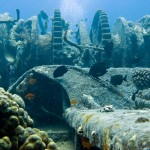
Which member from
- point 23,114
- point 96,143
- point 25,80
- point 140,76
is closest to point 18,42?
point 25,80

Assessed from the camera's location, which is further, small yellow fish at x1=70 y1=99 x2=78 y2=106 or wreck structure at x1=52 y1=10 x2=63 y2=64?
wreck structure at x1=52 y1=10 x2=63 y2=64

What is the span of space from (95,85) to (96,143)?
6218mm

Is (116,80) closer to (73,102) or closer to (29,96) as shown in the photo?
(73,102)

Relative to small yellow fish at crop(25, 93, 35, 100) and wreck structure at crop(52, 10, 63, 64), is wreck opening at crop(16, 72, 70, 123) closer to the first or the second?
small yellow fish at crop(25, 93, 35, 100)

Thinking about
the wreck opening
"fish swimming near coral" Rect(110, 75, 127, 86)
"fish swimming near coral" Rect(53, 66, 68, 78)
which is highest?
"fish swimming near coral" Rect(53, 66, 68, 78)

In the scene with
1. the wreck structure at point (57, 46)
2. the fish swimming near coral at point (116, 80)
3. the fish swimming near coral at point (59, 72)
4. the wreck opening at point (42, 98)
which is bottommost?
the wreck opening at point (42, 98)

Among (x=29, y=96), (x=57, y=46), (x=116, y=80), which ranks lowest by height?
(x=29, y=96)

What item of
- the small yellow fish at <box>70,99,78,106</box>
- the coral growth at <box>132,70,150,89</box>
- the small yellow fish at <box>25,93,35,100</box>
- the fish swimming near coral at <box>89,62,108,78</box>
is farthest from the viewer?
the coral growth at <box>132,70,150,89</box>

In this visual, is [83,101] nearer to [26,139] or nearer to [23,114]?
[23,114]

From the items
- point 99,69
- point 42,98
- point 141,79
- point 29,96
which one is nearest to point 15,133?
point 99,69

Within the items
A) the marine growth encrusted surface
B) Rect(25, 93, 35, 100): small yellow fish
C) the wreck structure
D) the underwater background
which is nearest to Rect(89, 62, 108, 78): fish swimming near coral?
the underwater background

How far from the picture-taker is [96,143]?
4.11m

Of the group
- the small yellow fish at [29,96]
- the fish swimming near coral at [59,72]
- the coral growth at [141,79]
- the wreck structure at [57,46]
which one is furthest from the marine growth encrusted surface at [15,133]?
the wreck structure at [57,46]

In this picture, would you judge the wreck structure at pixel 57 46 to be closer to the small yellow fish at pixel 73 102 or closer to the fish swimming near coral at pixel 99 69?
the fish swimming near coral at pixel 99 69
